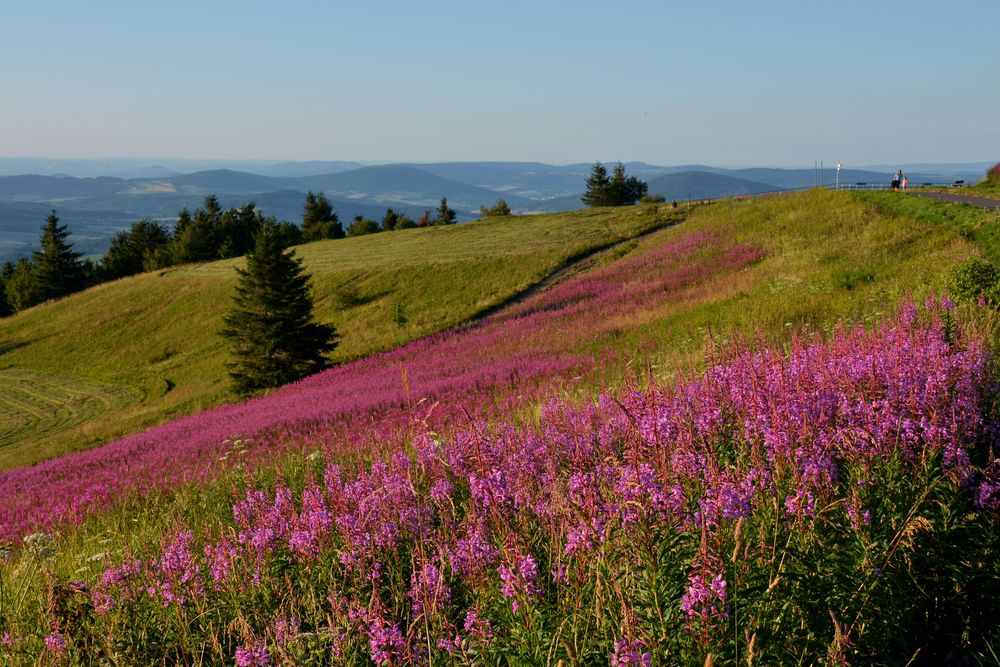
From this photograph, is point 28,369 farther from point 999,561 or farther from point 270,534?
point 999,561

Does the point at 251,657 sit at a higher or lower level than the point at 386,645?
lower

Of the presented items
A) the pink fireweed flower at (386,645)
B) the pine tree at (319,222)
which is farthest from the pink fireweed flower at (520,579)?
the pine tree at (319,222)

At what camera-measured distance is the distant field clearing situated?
1351 inches

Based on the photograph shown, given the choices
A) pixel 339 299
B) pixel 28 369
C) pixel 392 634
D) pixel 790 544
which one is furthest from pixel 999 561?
pixel 28 369

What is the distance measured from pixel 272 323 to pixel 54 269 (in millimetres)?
71748

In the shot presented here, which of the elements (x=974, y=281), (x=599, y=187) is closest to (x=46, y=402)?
(x=974, y=281)

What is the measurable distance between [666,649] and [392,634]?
1190 millimetres

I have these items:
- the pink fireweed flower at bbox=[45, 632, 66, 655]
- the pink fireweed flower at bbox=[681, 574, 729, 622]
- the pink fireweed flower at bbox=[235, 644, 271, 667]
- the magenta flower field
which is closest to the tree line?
the magenta flower field

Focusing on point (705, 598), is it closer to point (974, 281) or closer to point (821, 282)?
point (974, 281)

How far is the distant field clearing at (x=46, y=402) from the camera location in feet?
113

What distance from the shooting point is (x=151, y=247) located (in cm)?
9612

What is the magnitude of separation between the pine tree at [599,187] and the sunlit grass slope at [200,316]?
41007 mm

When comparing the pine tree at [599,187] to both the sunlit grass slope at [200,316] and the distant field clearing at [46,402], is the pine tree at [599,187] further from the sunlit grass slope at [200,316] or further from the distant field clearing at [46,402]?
the distant field clearing at [46,402]

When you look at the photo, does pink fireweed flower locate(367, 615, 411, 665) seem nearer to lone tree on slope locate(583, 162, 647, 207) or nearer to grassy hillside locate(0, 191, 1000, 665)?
grassy hillside locate(0, 191, 1000, 665)
